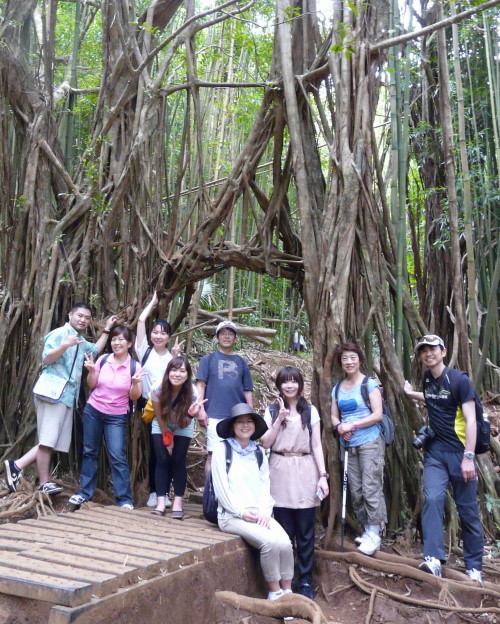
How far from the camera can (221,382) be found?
496cm

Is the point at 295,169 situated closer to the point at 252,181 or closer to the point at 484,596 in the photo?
the point at 252,181

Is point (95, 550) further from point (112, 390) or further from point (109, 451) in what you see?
point (112, 390)

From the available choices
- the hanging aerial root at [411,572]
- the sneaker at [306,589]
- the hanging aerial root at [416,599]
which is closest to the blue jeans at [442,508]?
the hanging aerial root at [411,572]

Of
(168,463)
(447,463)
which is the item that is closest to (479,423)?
(447,463)

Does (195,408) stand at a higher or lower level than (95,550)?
higher

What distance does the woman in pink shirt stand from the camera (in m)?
4.94

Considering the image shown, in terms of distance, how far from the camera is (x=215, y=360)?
502 centimetres

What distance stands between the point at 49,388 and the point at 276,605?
227 cm

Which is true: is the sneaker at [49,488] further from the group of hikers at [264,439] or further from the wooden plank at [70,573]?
the wooden plank at [70,573]

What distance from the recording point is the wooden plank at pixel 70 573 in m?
3.04

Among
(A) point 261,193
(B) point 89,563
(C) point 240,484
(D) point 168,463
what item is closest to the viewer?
(B) point 89,563

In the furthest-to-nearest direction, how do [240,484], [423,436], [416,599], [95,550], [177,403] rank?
[177,403]
[423,436]
[240,484]
[416,599]
[95,550]

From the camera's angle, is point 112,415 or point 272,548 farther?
point 112,415

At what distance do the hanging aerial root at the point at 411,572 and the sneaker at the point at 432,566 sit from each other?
0.04 meters
